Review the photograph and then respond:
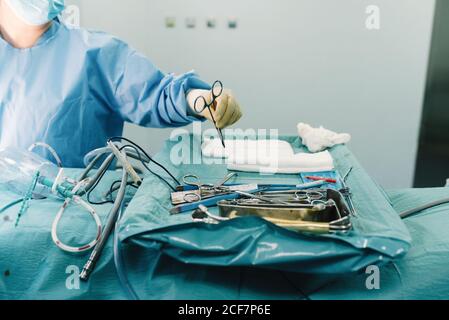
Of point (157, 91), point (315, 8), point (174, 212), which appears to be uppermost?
point (315, 8)

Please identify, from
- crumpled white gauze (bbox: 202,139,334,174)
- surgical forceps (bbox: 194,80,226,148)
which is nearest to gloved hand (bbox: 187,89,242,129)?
surgical forceps (bbox: 194,80,226,148)

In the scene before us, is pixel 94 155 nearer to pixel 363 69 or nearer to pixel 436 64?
pixel 363 69

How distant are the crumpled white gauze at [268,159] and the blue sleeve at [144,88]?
→ 12 centimetres

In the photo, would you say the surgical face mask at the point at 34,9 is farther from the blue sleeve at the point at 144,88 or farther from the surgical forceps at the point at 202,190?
the surgical forceps at the point at 202,190

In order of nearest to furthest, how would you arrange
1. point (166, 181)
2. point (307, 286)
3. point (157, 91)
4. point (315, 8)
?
point (307, 286) → point (166, 181) → point (157, 91) → point (315, 8)

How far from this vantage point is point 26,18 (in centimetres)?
117

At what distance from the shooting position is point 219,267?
72 cm

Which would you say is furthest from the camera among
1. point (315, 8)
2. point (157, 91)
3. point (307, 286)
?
point (315, 8)

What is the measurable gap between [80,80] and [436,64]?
6.29ft

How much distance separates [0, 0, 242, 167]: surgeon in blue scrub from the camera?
1183 millimetres

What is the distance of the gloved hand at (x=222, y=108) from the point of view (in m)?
1.00

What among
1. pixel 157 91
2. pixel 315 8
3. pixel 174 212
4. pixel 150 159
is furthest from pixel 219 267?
pixel 315 8

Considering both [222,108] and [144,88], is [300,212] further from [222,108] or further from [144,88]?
[144,88]

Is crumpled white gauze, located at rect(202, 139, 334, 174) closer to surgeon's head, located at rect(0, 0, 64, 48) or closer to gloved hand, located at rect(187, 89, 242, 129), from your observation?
gloved hand, located at rect(187, 89, 242, 129)
